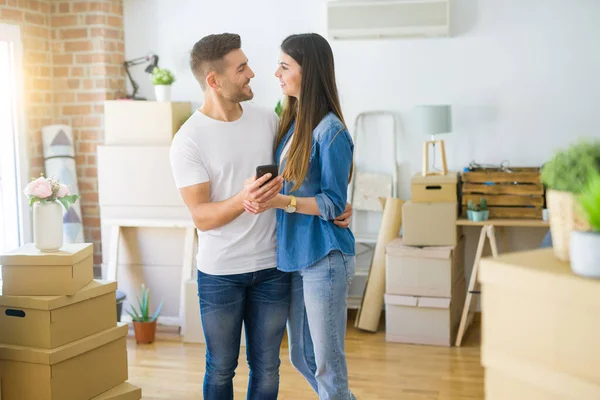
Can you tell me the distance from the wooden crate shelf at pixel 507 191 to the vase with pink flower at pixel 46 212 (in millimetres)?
2555

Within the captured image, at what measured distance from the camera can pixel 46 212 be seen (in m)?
3.19

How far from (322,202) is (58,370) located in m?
1.43

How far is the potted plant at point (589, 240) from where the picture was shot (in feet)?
3.85

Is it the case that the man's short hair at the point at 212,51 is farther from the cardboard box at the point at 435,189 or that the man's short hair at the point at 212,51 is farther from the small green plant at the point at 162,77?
the small green plant at the point at 162,77

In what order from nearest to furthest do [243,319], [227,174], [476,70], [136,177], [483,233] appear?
[227,174], [243,319], [483,233], [136,177], [476,70]

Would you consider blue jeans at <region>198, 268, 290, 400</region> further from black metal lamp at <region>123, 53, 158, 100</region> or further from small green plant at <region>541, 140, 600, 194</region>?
black metal lamp at <region>123, 53, 158, 100</region>

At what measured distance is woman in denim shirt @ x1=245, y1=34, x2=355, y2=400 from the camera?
95.0 inches

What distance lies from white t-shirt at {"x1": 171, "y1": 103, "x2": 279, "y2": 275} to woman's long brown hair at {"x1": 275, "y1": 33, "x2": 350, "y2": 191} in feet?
0.68

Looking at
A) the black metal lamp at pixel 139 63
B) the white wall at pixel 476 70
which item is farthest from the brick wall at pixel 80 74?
the white wall at pixel 476 70

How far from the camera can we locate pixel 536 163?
5051mm

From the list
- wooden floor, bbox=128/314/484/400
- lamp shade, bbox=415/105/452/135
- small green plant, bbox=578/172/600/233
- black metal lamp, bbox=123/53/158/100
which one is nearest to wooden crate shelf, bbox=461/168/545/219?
lamp shade, bbox=415/105/452/135

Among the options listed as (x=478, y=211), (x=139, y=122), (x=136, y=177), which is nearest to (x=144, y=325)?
(x=136, y=177)

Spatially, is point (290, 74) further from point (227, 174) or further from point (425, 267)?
point (425, 267)

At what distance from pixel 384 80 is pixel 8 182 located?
2573mm
